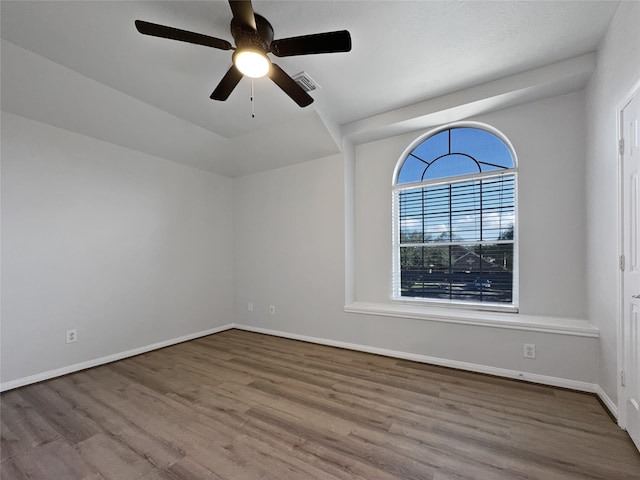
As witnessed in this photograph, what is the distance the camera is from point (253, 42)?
1.71 meters

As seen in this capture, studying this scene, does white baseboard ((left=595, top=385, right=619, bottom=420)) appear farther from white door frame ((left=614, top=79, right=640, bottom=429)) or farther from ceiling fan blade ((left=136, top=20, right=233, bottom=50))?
ceiling fan blade ((left=136, top=20, right=233, bottom=50))

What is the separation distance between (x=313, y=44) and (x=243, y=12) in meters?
0.42

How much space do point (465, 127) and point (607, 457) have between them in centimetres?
309

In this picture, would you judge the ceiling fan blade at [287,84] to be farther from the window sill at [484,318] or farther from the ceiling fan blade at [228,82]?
the window sill at [484,318]

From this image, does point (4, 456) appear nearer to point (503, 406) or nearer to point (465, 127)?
point (503, 406)

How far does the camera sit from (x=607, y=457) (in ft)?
5.25

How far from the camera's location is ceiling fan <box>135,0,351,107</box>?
153 centimetres

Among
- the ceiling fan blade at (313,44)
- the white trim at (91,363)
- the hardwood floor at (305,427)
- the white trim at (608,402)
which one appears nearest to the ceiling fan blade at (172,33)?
the ceiling fan blade at (313,44)

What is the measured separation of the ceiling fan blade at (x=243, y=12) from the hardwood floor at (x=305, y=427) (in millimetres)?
2476

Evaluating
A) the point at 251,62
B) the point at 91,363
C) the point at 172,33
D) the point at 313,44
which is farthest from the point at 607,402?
the point at 91,363

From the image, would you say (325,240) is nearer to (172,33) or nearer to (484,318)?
(484,318)

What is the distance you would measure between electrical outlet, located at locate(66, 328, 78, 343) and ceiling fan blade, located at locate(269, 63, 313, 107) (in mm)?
3210

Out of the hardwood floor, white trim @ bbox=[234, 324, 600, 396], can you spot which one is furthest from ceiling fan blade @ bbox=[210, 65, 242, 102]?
white trim @ bbox=[234, 324, 600, 396]

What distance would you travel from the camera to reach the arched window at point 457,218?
3041 millimetres
